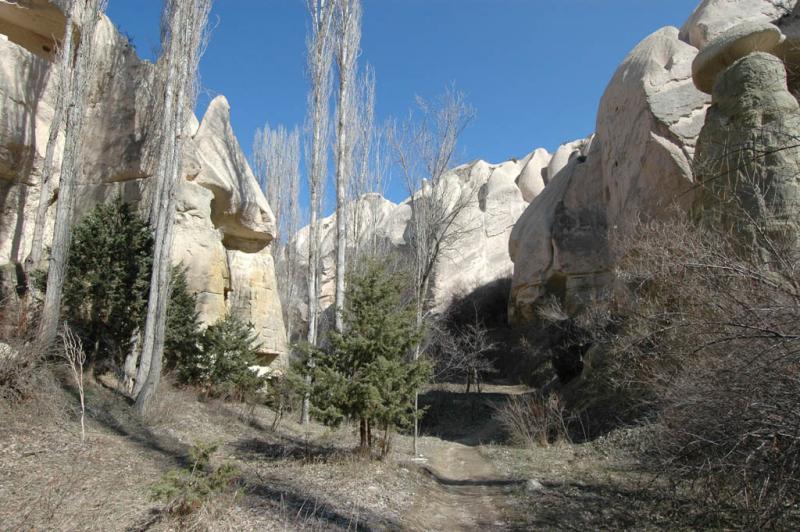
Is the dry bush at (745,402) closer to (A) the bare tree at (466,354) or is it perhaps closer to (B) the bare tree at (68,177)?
(B) the bare tree at (68,177)

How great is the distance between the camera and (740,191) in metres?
10.1

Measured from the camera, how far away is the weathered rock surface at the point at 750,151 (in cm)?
945

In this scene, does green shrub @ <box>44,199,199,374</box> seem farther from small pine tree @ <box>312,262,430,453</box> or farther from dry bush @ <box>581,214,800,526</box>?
dry bush @ <box>581,214,800,526</box>

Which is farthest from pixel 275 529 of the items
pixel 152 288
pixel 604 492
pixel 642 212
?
pixel 642 212

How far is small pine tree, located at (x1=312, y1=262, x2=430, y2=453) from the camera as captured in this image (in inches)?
299

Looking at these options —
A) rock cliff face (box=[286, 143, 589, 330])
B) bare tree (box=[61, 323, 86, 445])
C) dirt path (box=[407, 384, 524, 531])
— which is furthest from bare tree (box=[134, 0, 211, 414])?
rock cliff face (box=[286, 143, 589, 330])

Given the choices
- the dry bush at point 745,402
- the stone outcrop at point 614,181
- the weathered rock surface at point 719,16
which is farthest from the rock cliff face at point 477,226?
the dry bush at point 745,402

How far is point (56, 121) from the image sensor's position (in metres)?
12.3

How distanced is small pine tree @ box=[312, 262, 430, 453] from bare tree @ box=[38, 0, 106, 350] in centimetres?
450

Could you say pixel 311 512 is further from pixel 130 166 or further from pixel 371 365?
pixel 130 166

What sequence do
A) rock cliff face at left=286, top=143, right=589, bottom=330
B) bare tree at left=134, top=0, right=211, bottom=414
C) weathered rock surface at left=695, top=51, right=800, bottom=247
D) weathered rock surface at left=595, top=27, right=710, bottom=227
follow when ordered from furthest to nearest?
rock cliff face at left=286, top=143, right=589, bottom=330, weathered rock surface at left=595, top=27, right=710, bottom=227, bare tree at left=134, top=0, right=211, bottom=414, weathered rock surface at left=695, top=51, right=800, bottom=247

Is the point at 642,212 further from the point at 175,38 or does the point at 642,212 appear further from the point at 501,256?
the point at 501,256

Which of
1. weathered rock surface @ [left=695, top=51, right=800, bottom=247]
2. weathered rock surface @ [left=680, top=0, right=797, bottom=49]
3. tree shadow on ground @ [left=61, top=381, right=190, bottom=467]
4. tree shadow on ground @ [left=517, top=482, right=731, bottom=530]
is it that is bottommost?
tree shadow on ground @ [left=517, top=482, right=731, bottom=530]

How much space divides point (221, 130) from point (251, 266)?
194 inches
